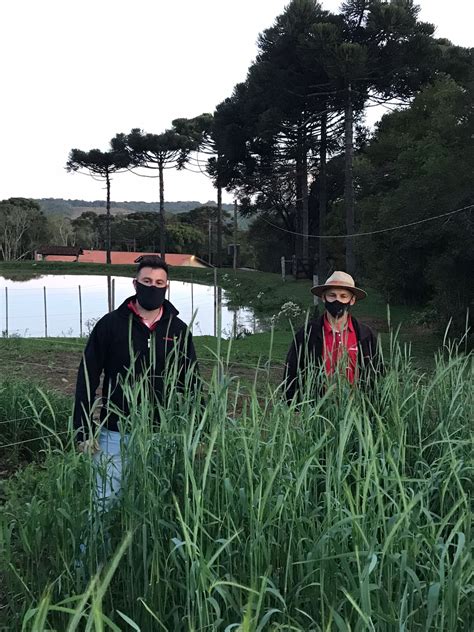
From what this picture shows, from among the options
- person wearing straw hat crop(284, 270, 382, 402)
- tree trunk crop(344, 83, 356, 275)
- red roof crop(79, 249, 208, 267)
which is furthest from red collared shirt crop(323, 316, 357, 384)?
red roof crop(79, 249, 208, 267)

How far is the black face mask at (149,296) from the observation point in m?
2.67

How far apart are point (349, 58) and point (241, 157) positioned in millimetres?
11805

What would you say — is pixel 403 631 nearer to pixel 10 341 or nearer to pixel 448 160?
pixel 10 341

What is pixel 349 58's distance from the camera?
62.3 feet

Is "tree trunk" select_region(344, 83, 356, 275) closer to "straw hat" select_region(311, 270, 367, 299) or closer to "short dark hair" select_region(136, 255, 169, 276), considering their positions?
"straw hat" select_region(311, 270, 367, 299)

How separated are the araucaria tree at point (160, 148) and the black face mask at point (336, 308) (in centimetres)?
3698

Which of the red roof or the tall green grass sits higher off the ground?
the red roof

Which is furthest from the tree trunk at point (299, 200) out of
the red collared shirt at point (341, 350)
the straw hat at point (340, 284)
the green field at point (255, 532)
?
the green field at point (255, 532)

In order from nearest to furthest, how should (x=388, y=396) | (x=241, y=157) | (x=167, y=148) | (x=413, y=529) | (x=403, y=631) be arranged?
(x=403, y=631)
(x=413, y=529)
(x=388, y=396)
(x=241, y=157)
(x=167, y=148)

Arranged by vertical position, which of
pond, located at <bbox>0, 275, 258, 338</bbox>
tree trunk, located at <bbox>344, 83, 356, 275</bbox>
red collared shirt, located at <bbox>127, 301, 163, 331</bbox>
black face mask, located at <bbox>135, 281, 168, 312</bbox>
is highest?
tree trunk, located at <bbox>344, 83, 356, 275</bbox>

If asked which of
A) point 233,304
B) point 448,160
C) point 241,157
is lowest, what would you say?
point 233,304

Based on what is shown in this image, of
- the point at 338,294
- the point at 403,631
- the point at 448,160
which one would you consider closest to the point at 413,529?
the point at 403,631

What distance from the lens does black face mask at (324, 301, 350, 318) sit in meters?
3.07

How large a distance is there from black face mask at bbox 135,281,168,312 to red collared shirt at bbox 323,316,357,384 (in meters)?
0.66
